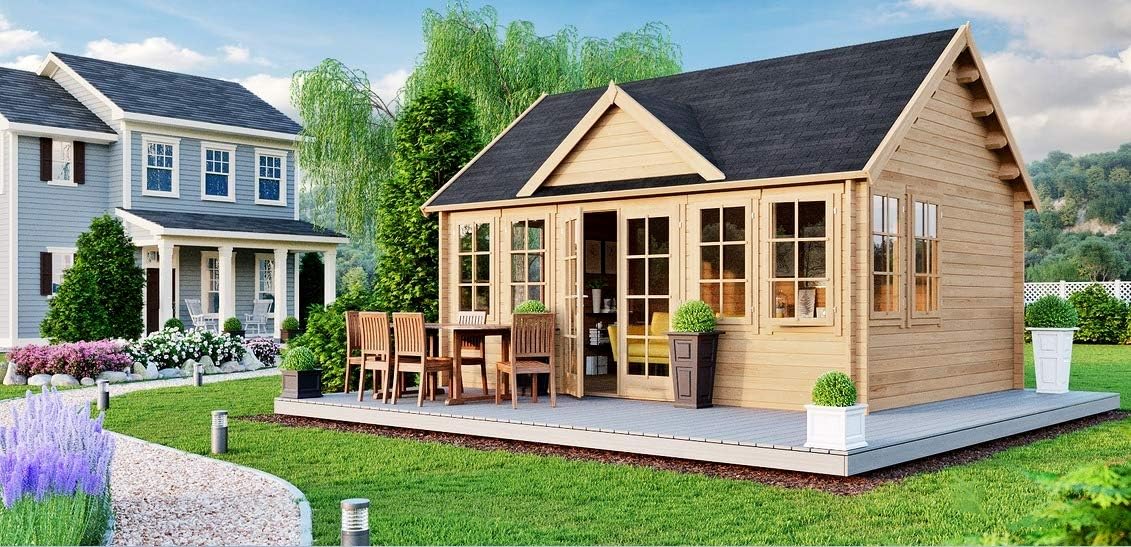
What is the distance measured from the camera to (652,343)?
1189cm

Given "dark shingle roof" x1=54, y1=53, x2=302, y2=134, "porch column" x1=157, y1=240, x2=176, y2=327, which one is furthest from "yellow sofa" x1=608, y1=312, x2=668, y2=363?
"dark shingle roof" x1=54, y1=53, x2=302, y2=134

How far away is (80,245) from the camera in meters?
20.1

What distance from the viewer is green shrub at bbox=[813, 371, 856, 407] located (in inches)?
330

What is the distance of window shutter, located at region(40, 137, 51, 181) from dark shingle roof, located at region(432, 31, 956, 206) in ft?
49.5

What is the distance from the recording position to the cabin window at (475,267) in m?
13.6

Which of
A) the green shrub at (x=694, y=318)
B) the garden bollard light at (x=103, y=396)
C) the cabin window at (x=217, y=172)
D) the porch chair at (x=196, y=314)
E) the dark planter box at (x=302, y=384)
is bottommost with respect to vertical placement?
the garden bollard light at (x=103, y=396)

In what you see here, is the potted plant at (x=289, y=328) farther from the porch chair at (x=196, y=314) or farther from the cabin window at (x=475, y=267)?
the cabin window at (x=475, y=267)

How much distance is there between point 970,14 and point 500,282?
32309mm

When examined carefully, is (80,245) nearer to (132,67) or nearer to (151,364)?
(151,364)

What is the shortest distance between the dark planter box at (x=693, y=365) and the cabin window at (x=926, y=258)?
2259mm

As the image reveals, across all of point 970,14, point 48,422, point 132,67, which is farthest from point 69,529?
point 970,14

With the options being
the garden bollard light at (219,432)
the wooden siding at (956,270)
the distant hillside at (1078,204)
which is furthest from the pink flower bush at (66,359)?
the distant hillside at (1078,204)

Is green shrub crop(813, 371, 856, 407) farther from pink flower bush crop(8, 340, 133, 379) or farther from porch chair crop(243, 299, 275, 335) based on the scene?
porch chair crop(243, 299, 275, 335)

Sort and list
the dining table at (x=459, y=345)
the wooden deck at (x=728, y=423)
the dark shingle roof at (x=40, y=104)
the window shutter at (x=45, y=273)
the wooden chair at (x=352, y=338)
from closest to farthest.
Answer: the wooden deck at (x=728, y=423) → the dining table at (x=459, y=345) → the wooden chair at (x=352, y=338) → the dark shingle roof at (x=40, y=104) → the window shutter at (x=45, y=273)
